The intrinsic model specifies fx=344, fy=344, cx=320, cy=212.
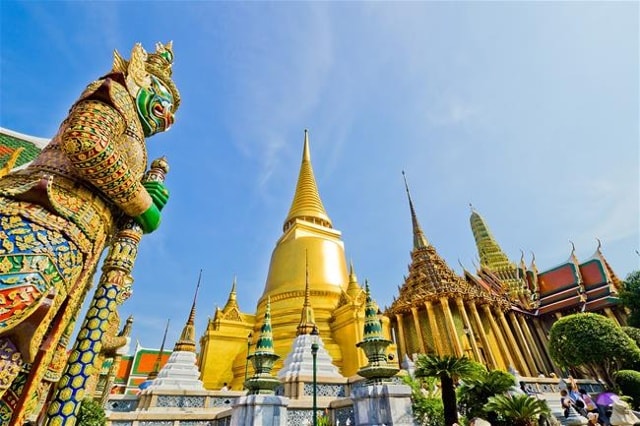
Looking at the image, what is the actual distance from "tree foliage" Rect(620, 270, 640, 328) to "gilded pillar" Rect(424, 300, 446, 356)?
9.60 m

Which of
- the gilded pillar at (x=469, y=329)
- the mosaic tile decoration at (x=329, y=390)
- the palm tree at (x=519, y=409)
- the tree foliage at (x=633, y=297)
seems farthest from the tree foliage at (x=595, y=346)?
the mosaic tile decoration at (x=329, y=390)

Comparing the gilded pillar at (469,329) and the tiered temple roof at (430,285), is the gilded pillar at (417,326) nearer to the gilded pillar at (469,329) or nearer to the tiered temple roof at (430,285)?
the tiered temple roof at (430,285)

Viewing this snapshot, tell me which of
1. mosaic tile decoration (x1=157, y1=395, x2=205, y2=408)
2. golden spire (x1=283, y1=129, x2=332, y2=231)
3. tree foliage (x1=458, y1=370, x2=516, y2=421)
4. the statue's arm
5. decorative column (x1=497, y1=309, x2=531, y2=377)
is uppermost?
golden spire (x1=283, y1=129, x2=332, y2=231)

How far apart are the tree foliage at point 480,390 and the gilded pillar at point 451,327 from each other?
11.6m

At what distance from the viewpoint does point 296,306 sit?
17312 millimetres

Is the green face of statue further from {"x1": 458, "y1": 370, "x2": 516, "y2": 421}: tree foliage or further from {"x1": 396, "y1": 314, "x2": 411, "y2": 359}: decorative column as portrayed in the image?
{"x1": 396, "y1": 314, "x2": 411, "y2": 359}: decorative column

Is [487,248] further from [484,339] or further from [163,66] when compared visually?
[163,66]

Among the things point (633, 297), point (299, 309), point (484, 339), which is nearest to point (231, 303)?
point (299, 309)

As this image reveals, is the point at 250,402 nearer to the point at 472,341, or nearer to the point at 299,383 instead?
the point at 299,383

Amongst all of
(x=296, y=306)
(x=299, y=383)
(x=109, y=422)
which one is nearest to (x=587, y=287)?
(x=296, y=306)

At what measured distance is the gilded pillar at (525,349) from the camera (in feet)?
72.2

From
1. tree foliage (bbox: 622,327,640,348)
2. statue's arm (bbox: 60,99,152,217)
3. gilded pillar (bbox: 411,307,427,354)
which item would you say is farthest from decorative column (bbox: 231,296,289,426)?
tree foliage (bbox: 622,327,640,348)

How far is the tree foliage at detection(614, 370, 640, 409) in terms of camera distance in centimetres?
1128

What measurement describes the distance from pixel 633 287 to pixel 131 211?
77.9ft
